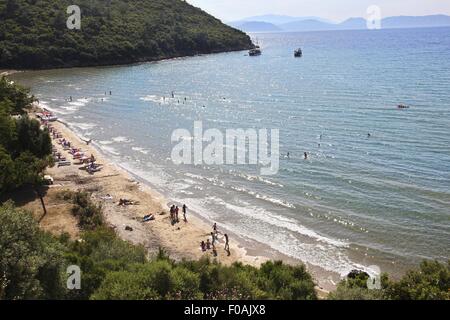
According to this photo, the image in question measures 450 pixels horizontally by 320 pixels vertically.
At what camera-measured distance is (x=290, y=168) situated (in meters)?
42.2

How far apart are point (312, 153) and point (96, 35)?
11072 centimetres

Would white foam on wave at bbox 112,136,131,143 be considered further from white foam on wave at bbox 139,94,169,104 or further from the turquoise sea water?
white foam on wave at bbox 139,94,169,104

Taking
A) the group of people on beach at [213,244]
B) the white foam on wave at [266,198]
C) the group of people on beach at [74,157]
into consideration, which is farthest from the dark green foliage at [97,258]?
the group of people on beach at [74,157]

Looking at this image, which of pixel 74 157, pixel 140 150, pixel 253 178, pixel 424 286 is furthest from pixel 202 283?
pixel 140 150

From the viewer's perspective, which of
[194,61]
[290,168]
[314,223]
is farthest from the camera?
[194,61]

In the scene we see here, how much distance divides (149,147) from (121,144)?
3.83 meters

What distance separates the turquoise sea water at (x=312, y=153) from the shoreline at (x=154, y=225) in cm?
99

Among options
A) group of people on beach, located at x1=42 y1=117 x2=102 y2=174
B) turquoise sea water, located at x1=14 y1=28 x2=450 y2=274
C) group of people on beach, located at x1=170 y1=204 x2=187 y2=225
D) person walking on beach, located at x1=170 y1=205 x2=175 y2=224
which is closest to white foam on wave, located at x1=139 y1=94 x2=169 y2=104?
turquoise sea water, located at x1=14 y1=28 x2=450 y2=274

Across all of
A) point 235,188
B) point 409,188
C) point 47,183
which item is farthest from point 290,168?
point 47,183

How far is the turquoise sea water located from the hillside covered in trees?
845 inches

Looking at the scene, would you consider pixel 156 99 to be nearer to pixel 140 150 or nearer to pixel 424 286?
pixel 140 150

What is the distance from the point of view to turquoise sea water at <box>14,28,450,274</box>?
A: 98.5 ft

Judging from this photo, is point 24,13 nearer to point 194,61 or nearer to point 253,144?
point 194,61

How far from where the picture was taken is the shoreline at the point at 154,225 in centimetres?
2738
